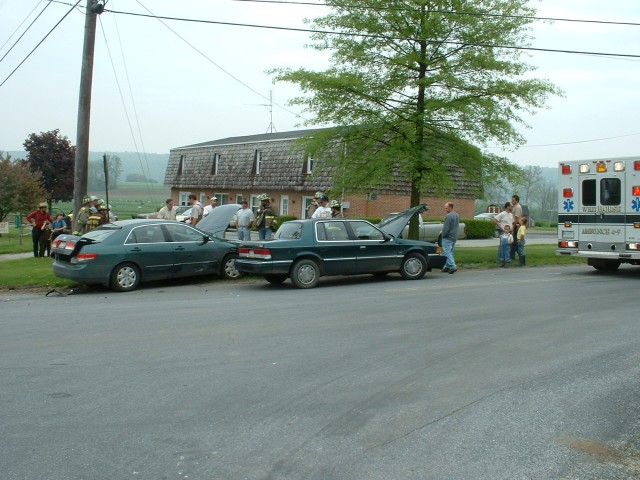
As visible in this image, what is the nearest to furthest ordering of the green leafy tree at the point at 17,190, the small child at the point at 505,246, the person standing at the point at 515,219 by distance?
the small child at the point at 505,246
the person standing at the point at 515,219
the green leafy tree at the point at 17,190

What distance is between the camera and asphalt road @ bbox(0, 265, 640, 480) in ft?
16.0

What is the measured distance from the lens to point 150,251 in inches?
573

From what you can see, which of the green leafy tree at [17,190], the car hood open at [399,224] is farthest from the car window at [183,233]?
the green leafy tree at [17,190]

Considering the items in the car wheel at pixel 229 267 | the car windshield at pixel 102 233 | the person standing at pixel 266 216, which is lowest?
the car wheel at pixel 229 267

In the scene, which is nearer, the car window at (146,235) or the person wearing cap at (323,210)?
the car window at (146,235)

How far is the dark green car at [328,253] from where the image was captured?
47.2 ft

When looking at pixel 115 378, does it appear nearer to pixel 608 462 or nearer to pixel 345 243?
pixel 608 462

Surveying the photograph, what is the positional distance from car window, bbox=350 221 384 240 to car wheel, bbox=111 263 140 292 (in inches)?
186

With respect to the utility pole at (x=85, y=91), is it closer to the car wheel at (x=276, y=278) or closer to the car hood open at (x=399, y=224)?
the car wheel at (x=276, y=278)

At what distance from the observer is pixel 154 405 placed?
605 centimetres

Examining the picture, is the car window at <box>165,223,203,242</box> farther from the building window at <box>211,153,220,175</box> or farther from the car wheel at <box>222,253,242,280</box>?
the building window at <box>211,153,220,175</box>

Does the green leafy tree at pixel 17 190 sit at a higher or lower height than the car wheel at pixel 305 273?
higher

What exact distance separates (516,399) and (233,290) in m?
8.70

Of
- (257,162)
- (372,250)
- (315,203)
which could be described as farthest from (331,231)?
(257,162)
